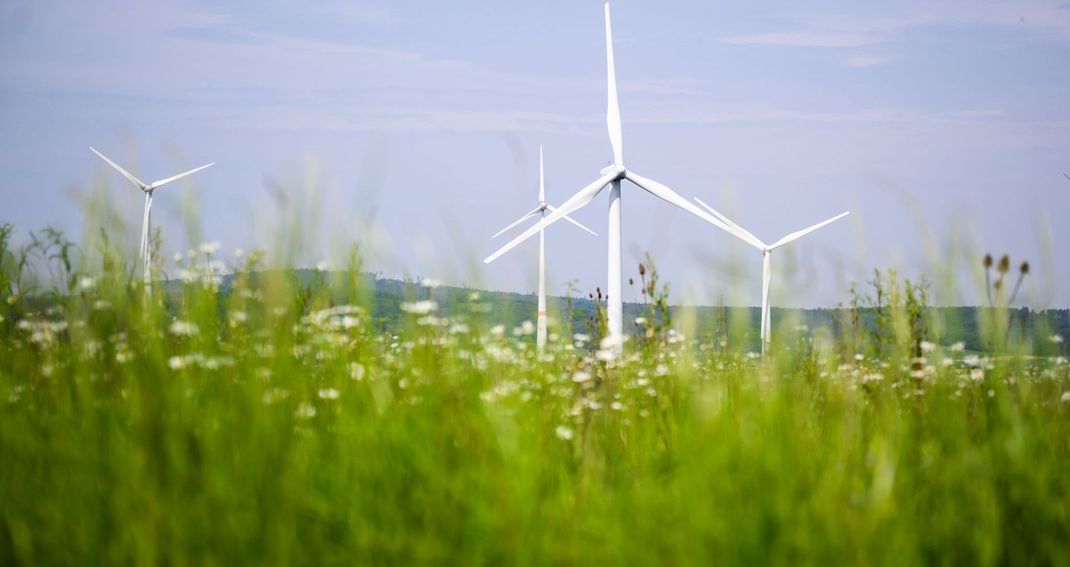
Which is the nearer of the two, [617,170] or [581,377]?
[581,377]

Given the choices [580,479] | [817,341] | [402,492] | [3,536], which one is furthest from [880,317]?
[3,536]

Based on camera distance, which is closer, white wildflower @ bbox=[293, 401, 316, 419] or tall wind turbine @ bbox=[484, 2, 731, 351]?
white wildflower @ bbox=[293, 401, 316, 419]

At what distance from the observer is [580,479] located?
18.3 ft

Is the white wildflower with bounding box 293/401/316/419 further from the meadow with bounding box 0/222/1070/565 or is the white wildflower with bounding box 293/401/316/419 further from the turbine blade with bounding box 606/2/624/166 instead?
the turbine blade with bounding box 606/2/624/166

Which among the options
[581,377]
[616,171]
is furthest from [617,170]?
[581,377]

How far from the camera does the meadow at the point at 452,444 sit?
4.23 m

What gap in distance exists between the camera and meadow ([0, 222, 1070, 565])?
4.23 metres

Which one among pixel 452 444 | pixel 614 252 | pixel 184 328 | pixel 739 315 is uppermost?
pixel 614 252

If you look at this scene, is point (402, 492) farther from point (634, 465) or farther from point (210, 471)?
point (634, 465)

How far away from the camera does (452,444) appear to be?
16.8ft

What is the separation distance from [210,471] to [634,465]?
2853 mm

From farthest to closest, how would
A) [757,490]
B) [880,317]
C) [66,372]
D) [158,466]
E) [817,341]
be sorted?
[880,317] → [817,341] → [66,372] → [158,466] → [757,490]

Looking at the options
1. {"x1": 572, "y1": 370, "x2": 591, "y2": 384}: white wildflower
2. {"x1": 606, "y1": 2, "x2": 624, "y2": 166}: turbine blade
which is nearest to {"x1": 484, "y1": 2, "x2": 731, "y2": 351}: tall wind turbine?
{"x1": 606, "y1": 2, "x2": 624, "y2": 166}: turbine blade

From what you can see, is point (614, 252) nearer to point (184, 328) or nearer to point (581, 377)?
point (581, 377)
